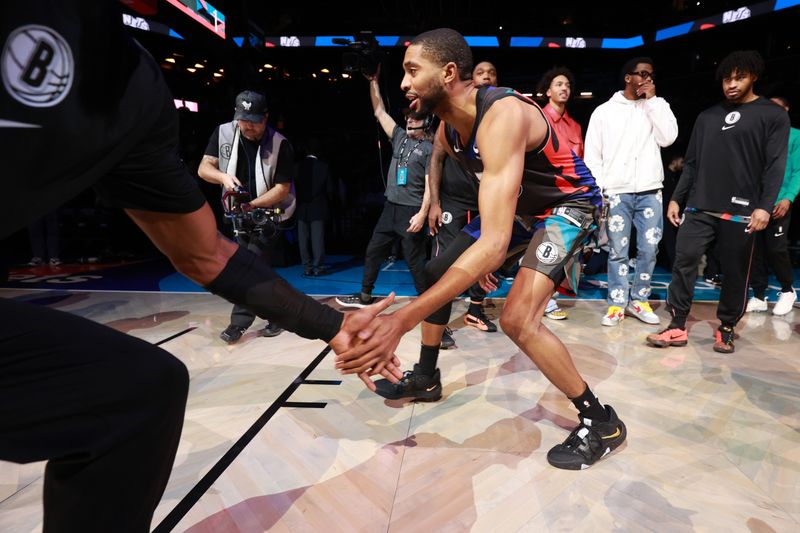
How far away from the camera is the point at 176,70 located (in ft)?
36.5

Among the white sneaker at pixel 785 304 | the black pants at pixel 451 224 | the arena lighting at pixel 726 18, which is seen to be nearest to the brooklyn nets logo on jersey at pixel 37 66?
the black pants at pixel 451 224

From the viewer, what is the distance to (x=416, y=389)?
2.68 metres

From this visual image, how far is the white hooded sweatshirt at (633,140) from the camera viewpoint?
13.6 feet

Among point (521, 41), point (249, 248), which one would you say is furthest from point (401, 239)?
point (521, 41)

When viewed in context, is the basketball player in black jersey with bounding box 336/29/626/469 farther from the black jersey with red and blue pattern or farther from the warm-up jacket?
the warm-up jacket

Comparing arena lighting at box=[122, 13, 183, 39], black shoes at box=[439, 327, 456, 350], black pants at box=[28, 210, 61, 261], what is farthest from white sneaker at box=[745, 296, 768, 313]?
arena lighting at box=[122, 13, 183, 39]

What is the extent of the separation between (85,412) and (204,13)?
7346 millimetres

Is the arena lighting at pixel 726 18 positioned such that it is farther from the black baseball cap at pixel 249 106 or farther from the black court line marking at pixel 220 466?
the black court line marking at pixel 220 466

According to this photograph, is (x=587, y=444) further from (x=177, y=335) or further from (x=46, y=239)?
(x=46, y=239)

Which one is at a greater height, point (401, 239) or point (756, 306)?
point (401, 239)

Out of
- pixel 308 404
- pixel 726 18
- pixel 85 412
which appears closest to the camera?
pixel 85 412

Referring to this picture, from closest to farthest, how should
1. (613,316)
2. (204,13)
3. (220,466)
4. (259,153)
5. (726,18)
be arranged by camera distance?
1. (220,466)
2. (259,153)
3. (613,316)
4. (204,13)
5. (726,18)

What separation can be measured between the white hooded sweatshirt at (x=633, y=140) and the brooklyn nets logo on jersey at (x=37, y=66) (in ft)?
13.6

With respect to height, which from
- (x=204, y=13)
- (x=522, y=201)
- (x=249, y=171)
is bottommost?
(x=522, y=201)
